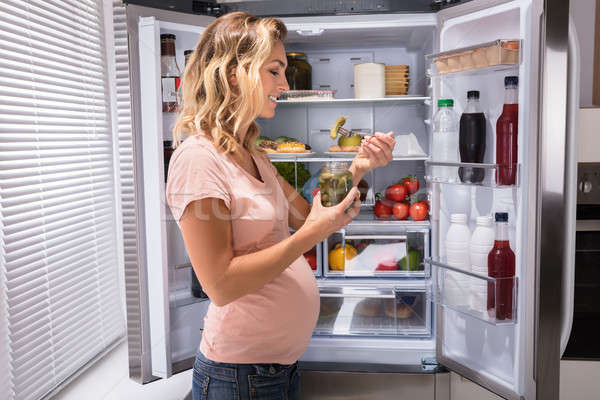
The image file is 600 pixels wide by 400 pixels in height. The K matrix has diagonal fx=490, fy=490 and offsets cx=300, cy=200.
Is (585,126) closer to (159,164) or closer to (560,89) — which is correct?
(560,89)

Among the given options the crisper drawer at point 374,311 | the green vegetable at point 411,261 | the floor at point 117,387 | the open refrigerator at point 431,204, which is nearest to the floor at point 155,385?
the floor at point 117,387

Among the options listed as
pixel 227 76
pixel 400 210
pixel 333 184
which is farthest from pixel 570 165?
pixel 227 76

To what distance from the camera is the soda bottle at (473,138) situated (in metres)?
1.48

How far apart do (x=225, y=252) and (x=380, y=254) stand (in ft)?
4.02

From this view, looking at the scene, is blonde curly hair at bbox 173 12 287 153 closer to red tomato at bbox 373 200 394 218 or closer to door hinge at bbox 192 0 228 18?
door hinge at bbox 192 0 228 18

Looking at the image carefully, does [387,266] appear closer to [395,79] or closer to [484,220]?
[484,220]

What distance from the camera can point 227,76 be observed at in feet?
2.97

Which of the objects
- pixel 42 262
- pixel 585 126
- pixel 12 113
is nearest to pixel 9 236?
pixel 42 262

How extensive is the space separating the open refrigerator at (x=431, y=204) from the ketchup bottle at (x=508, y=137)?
0.08 ft

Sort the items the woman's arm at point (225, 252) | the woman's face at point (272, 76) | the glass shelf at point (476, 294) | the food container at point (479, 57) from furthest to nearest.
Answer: the glass shelf at point (476, 294), the food container at point (479, 57), the woman's face at point (272, 76), the woman's arm at point (225, 252)

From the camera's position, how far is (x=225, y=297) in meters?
0.85

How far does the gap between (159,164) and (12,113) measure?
0.61 meters

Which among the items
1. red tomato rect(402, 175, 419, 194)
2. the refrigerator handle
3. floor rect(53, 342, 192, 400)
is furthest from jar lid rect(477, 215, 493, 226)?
floor rect(53, 342, 192, 400)

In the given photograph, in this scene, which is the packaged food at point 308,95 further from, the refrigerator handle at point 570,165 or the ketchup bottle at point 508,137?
the refrigerator handle at point 570,165
